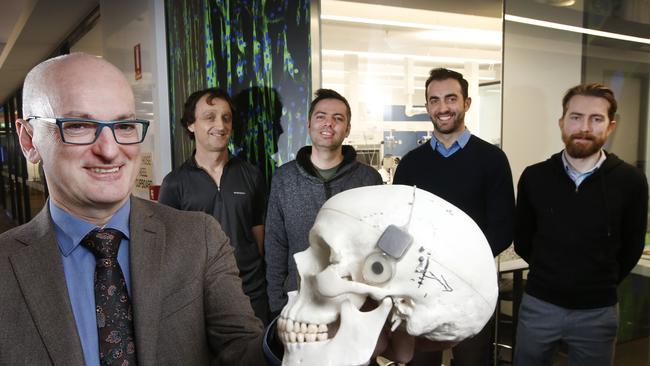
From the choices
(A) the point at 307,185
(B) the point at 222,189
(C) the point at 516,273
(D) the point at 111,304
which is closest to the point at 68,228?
(D) the point at 111,304

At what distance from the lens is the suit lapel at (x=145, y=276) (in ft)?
3.71

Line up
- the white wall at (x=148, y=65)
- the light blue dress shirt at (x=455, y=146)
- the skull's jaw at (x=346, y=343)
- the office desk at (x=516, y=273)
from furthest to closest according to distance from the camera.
→ the white wall at (x=148, y=65)
the office desk at (x=516, y=273)
the light blue dress shirt at (x=455, y=146)
the skull's jaw at (x=346, y=343)

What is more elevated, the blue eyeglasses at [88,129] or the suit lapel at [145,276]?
the blue eyeglasses at [88,129]

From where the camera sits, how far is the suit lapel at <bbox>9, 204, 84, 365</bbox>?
104 cm

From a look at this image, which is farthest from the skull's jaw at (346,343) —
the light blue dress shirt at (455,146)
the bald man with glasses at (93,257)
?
the light blue dress shirt at (455,146)

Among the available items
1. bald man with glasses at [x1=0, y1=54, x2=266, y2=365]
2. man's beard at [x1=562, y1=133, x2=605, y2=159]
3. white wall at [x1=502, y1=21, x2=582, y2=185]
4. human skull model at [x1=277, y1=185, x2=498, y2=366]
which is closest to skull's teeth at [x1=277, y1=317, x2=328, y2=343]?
human skull model at [x1=277, y1=185, x2=498, y2=366]

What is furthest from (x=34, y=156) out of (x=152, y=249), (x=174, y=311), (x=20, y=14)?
(x=20, y=14)

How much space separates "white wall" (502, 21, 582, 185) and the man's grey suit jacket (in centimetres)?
243

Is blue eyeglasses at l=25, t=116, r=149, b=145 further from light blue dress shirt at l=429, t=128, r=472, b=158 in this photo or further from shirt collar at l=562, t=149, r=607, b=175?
shirt collar at l=562, t=149, r=607, b=175

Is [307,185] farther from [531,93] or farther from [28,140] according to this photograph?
[531,93]

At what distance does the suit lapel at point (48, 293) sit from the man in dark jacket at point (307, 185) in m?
1.36

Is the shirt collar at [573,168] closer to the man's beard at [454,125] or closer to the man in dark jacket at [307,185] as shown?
the man's beard at [454,125]

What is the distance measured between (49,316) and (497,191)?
185 centimetres

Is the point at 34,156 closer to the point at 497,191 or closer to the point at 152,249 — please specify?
the point at 152,249
